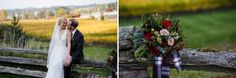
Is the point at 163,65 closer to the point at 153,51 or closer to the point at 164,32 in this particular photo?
the point at 153,51

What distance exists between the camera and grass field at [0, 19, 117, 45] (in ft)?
12.7

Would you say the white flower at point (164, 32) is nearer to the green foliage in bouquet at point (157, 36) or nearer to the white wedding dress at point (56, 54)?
the green foliage in bouquet at point (157, 36)

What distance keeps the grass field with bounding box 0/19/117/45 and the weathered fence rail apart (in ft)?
0.35

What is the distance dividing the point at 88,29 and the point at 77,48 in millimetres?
211

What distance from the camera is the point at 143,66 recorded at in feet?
12.4

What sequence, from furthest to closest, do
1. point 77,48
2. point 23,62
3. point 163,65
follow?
1. point 23,62
2. point 77,48
3. point 163,65

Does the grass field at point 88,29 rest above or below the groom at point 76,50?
above

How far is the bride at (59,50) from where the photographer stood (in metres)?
3.98

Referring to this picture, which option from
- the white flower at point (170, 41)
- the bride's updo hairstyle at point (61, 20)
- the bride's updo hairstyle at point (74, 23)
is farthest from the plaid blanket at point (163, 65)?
the bride's updo hairstyle at point (61, 20)

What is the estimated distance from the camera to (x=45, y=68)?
13.6ft

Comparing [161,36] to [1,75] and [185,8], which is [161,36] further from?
[1,75]

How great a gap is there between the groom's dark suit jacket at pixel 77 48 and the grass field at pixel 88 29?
5 cm

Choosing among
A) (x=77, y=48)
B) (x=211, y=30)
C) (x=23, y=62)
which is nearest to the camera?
(x=211, y=30)

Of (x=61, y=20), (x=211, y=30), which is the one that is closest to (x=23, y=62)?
(x=61, y=20)
